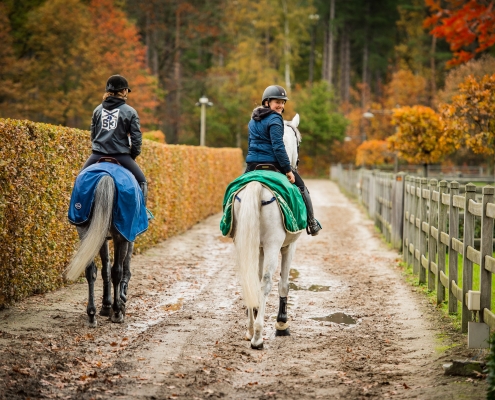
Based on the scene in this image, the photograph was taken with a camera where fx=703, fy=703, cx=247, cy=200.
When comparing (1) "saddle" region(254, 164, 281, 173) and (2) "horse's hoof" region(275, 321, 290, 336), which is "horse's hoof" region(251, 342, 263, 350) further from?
(1) "saddle" region(254, 164, 281, 173)

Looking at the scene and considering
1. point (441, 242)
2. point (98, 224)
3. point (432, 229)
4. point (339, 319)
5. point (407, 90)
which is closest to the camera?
A: point (98, 224)

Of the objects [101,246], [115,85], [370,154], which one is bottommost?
[101,246]

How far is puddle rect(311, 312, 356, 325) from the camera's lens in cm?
791

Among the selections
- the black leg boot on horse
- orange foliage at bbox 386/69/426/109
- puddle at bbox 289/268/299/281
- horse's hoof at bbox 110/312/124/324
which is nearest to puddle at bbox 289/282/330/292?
puddle at bbox 289/268/299/281

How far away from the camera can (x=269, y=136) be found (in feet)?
23.0

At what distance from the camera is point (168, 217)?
16.1 m

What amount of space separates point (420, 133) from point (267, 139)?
913 inches

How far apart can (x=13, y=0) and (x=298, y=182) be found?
36172 mm

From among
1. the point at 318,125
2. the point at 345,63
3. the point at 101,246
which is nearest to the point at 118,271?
the point at 101,246

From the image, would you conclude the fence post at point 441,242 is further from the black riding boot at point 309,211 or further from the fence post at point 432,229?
the black riding boot at point 309,211

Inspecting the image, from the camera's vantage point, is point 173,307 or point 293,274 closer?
point 173,307

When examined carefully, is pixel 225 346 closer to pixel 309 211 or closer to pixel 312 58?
pixel 309 211

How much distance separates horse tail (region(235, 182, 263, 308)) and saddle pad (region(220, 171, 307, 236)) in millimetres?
107

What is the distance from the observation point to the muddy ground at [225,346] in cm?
513
